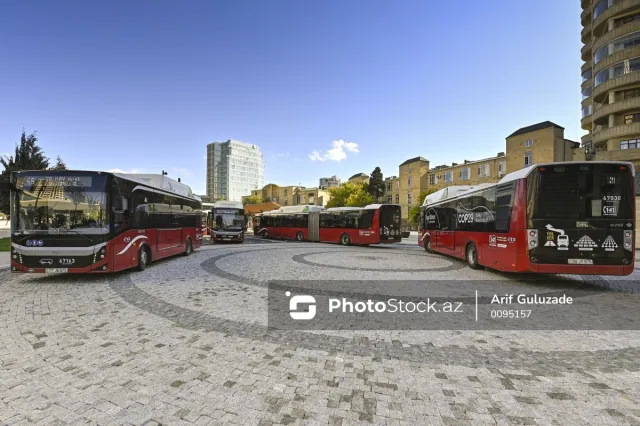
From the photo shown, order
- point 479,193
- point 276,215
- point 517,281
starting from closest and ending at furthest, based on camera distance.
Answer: point 517,281, point 479,193, point 276,215

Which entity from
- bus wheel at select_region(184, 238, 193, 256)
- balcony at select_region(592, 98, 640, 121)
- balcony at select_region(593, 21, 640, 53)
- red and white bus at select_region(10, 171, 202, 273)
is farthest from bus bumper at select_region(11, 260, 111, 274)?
balcony at select_region(593, 21, 640, 53)

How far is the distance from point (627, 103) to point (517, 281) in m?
32.5

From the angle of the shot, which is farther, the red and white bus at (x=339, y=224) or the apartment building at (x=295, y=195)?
the apartment building at (x=295, y=195)

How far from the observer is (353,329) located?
5.20 metres

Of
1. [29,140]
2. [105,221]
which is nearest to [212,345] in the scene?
[105,221]

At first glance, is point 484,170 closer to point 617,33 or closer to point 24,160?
point 617,33

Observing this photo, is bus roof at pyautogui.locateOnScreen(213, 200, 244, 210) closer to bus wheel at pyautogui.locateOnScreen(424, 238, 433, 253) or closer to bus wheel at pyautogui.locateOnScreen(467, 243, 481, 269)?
bus wheel at pyautogui.locateOnScreen(424, 238, 433, 253)

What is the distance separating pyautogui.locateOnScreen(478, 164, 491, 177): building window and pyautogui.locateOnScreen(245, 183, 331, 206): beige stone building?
132ft

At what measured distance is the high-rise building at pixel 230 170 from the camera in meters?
158

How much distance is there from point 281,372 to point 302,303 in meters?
3.12

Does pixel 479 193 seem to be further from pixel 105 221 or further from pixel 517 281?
pixel 105 221

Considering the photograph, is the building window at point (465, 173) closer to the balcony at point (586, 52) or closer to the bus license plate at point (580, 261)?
the balcony at point (586, 52)

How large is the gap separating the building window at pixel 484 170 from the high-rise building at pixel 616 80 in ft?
48.6

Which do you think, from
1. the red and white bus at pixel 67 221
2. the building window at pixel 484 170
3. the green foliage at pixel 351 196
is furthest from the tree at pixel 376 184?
the red and white bus at pixel 67 221
